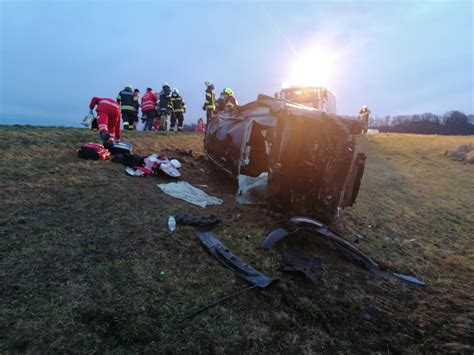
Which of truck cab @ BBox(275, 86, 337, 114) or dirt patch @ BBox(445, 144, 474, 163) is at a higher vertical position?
truck cab @ BBox(275, 86, 337, 114)

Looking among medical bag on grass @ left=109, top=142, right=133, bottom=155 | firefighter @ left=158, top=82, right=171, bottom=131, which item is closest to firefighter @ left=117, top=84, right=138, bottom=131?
firefighter @ left=158, top=82, right=171, bottom=131

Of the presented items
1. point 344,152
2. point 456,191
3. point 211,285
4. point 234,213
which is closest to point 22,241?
point 211,285

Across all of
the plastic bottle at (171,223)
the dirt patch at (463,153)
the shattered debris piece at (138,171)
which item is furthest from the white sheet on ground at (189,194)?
the dirt patch at (463,153)

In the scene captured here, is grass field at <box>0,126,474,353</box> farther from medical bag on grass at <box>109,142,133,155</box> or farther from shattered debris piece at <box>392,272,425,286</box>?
medical bag on grass at <box>109,142,133,155</box>

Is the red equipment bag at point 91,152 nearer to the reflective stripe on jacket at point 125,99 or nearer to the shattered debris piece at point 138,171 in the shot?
the shattered debris piece at point 138,171

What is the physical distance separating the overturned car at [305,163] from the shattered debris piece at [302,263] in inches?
34.1

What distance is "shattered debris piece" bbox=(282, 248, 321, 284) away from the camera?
11.0 feet

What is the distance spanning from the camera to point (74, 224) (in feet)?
11.9

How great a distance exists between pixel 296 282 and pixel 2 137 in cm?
654

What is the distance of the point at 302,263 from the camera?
→ 11.6 feet

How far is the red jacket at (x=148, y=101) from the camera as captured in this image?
1174cm

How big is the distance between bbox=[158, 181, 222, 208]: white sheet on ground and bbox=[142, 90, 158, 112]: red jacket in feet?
23.0

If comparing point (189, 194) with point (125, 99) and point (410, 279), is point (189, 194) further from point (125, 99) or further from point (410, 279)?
point (125, 99)

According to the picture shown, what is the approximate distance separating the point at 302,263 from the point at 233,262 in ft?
2.66
